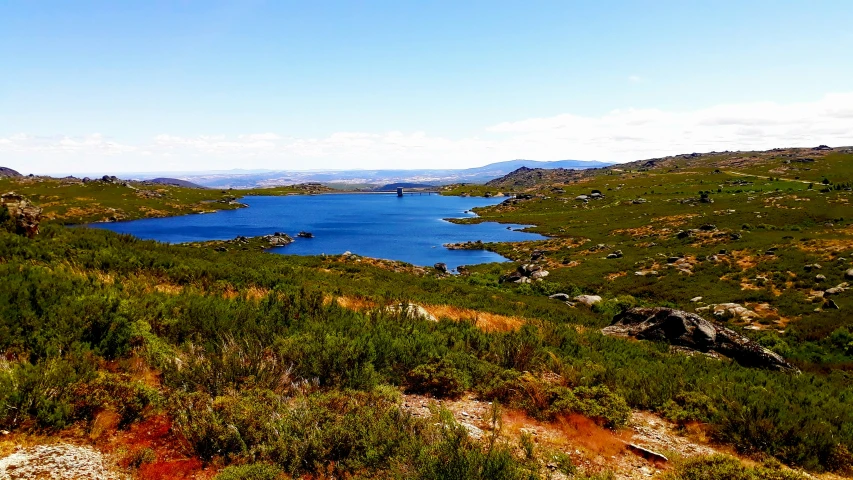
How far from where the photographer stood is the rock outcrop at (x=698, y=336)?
17.8 metres

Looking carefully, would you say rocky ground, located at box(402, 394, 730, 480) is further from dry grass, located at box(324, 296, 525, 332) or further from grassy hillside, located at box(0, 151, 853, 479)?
dry grass, located at box(324, 296, 525, 332)

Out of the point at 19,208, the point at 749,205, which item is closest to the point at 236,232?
the point at 19,208

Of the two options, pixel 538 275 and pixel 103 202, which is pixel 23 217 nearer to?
pixel 538 275

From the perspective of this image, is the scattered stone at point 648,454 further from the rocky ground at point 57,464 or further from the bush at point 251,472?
the rocky ground at point 57,464

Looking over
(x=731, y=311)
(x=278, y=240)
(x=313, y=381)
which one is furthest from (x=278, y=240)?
(x=313, y=381)

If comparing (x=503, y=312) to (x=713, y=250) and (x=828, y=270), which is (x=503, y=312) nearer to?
(x=828, y=270)

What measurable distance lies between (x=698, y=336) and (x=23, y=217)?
32.3 m

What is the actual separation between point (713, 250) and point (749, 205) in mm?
41608

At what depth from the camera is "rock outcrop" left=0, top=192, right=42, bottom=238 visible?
59.6 feet

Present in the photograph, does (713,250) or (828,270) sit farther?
(713,250)

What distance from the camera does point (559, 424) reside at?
8672mm

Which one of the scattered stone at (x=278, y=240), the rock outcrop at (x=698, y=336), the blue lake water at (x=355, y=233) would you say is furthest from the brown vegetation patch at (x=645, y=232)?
the scattered stone at (x=278, y=240)

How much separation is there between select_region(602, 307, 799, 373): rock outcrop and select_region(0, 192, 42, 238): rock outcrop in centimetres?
2945

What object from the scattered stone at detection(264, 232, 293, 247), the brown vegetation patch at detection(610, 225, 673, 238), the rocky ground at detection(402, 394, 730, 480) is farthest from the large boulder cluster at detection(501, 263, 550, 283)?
the scattered stone at detection(264, 232, 293, 247)
